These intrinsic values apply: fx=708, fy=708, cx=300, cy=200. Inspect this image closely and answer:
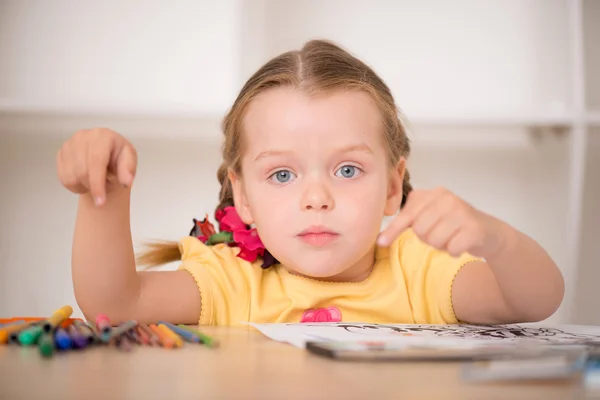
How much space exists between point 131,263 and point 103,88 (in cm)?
126

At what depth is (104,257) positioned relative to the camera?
2.77 feet

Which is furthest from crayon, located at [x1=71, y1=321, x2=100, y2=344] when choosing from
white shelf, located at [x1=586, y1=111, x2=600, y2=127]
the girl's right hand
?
white shelf, located at [x1=586, y1=111, x2=600, y2=127]

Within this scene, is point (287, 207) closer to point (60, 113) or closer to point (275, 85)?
point (275, 85)

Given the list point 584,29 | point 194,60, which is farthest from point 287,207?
point 584,29

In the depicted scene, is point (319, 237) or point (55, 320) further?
point (319, 237)

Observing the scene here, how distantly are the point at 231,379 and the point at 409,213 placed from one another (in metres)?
0.28

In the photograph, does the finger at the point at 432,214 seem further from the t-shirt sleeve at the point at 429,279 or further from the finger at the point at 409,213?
the t-shirt sleeve at the point at 429,279

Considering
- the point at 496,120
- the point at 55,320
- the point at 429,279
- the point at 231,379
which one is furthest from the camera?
the point at 496,120

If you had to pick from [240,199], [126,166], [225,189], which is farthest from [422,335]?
[225,189]

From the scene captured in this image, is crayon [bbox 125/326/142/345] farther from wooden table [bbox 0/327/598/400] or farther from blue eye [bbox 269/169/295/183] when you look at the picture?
blue eye [bbox 269/169/295/183]

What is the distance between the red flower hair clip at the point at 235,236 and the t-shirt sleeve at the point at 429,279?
0.69 ft

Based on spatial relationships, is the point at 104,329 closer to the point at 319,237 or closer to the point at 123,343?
the point at 123,343

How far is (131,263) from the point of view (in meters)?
0.88

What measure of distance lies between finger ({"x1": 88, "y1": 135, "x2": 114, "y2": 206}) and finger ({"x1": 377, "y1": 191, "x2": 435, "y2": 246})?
261 millimetres
